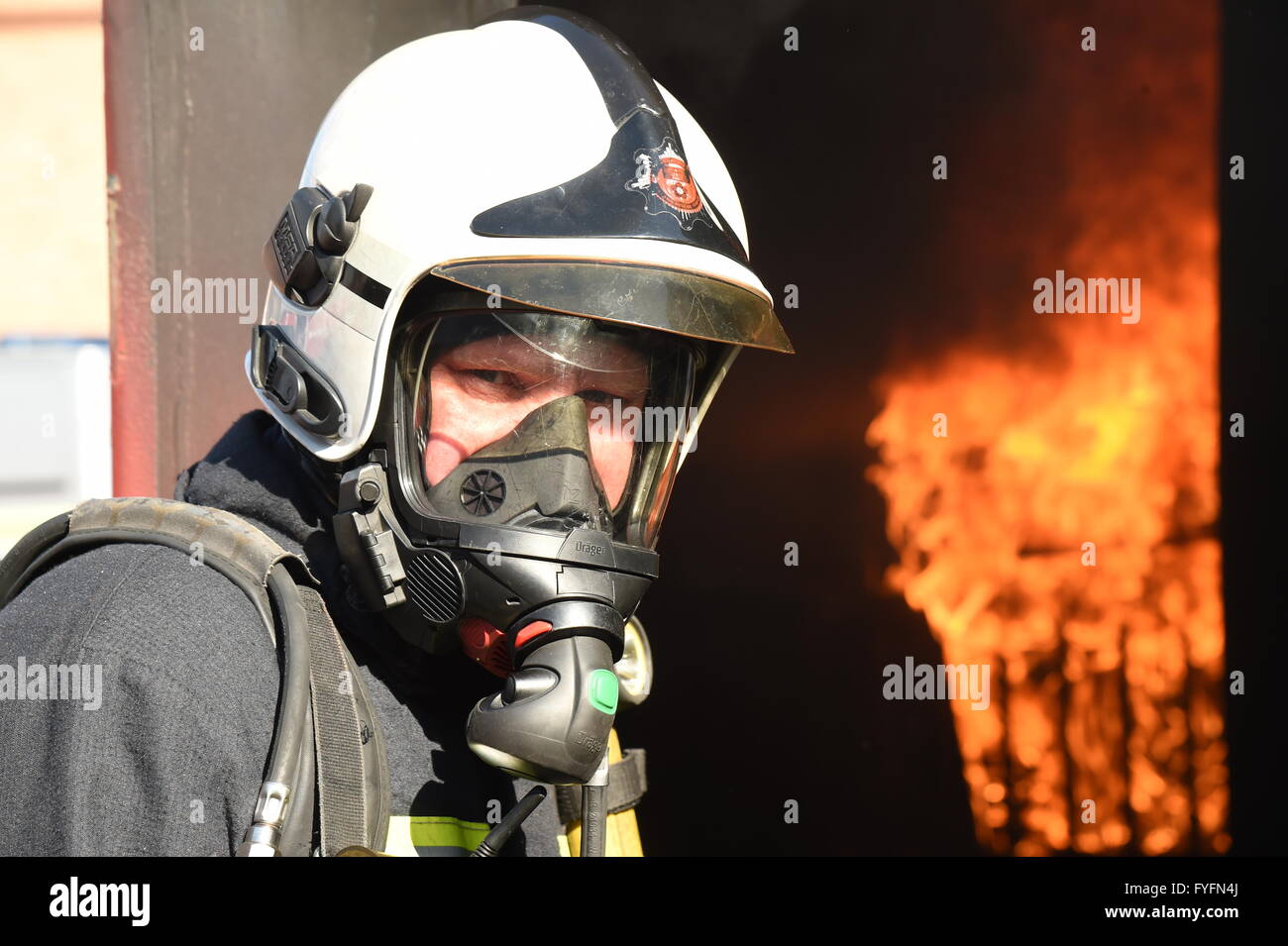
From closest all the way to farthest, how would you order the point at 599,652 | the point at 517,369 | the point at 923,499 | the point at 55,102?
the point at 599,652, the point at 517,369, the point at 55,102, the point at 923,499

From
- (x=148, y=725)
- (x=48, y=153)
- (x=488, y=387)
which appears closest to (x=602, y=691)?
(x=488, y=387)

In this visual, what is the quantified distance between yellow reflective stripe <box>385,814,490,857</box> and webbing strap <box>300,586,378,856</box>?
0.51 ft

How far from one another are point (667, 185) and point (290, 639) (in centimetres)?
93

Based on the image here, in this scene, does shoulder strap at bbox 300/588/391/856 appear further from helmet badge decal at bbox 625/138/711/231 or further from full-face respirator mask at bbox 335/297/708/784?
helmet badge decal at bbox 625/138/711/231

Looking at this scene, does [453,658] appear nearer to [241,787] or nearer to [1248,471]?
[241,787]

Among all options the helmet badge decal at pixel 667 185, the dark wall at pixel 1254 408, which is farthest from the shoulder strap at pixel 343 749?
the dark wall at pixel 1254 408

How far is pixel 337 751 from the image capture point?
150 centimetres

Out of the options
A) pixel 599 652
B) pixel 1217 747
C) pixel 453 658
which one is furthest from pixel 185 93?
pixel 1217 747

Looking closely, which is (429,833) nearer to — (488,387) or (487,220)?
(488,387)

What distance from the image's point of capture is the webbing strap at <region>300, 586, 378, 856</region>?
1462mm

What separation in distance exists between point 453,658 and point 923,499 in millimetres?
1858

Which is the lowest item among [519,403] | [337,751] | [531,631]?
[337,751]

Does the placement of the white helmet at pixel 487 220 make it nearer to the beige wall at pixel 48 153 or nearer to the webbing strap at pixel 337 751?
the webbing strap at pixel 337 751

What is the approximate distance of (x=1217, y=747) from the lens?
3.20m
